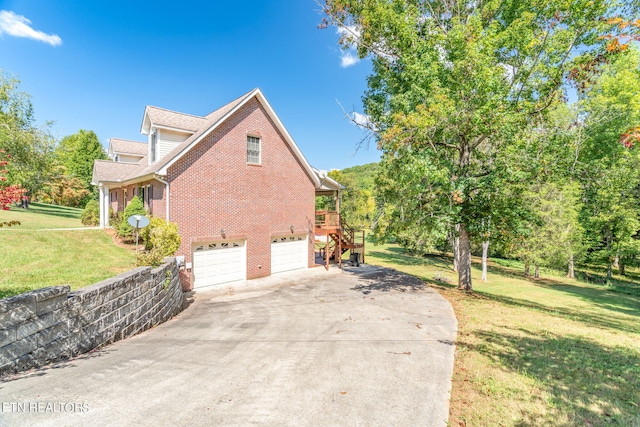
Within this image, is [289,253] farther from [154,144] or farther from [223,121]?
[154,144]

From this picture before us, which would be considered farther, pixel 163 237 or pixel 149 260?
pixel 163 237

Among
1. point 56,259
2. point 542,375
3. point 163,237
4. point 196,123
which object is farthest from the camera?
point 196,123

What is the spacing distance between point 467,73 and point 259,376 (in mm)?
10667

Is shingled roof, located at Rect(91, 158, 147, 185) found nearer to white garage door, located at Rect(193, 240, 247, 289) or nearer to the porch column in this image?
the porch column

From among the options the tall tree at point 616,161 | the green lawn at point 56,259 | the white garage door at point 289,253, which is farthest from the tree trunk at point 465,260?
the green lawn at point 56,259

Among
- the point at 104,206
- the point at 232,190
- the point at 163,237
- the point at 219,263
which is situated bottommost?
the point at 219,263

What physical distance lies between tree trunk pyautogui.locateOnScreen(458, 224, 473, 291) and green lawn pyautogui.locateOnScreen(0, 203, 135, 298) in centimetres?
1295

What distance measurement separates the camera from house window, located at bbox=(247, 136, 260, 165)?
1388cm

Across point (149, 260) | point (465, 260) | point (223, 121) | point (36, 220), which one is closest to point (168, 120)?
point (223, 121)

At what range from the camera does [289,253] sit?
616 inches

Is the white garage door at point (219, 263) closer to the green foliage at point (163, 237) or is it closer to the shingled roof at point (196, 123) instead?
the green foliage at point (163, 237)

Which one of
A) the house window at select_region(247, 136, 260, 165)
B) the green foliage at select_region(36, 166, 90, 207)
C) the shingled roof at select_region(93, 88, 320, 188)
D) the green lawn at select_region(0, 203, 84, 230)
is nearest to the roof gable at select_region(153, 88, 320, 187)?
the shingled roof at select_region(93, 88, 320, 188)

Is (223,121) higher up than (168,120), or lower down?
lower down

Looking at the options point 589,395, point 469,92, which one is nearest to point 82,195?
point 469,92
